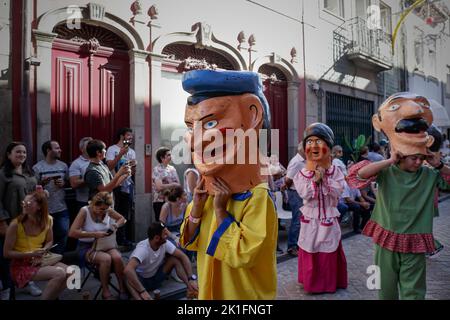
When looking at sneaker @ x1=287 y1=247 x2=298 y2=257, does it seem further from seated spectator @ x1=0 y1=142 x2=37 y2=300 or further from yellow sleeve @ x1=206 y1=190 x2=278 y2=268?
yellow sleeve @ x1=206 y1=190 x2=278 y2=268

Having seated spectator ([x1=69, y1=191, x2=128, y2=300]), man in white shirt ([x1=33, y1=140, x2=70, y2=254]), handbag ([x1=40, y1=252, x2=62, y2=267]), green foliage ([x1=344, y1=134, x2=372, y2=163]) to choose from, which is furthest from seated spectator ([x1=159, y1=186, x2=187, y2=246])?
green foliage ([x1=344, y1=134, x2=372, y2=163])

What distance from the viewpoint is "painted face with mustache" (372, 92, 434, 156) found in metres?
2.60

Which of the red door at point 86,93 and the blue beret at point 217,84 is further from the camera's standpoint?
the red door at point 86,93

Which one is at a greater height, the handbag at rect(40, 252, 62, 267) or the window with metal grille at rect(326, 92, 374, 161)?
the window with metal grille at rect(326, 92, 374, 161)

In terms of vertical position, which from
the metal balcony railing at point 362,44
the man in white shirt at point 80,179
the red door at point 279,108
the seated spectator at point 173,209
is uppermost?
the metal balcony railing at point 362,44

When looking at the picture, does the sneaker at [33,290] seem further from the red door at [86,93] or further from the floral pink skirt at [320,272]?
the floral pink skirt at [320,272]

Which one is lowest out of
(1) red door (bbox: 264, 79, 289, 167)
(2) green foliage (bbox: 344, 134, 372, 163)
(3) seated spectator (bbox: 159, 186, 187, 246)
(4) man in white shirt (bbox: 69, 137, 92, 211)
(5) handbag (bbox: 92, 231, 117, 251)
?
(5) handbag (bbox: 92, 231, 117, 251)

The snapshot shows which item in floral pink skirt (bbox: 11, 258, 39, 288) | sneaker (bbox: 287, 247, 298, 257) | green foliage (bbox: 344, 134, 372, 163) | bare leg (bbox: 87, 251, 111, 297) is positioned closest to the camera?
floral pink skirt (bbox: 11, 258, 39, 288)

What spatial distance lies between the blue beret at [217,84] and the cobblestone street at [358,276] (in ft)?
8.15

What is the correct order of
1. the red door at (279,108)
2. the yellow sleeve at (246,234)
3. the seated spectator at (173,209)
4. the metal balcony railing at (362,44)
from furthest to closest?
1. the metal balcony railing at (362,44)
2. the red door at (279,108)
3. the seated spectator at (173,209)
4. the yellow sleeve at (246,234)

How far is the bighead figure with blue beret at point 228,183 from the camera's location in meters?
1.83

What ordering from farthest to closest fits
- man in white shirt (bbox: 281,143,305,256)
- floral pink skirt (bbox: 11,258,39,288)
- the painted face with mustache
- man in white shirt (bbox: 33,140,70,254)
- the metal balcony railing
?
the metal balcony railing, man in white shirt (bbox: 281,143,305,256), man in white shirt (bbox: 33,140,70,254), floral pink skirt (bbox: 11,258,39,288), the painted face with mustache

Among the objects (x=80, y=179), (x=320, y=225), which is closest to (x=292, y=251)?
(x=320, y=225)

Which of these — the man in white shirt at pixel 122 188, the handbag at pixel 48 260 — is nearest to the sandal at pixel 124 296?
the handbag at pixel 48 260
